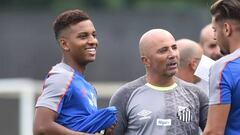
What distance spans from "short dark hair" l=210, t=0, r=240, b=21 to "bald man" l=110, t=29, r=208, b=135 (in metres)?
0.87

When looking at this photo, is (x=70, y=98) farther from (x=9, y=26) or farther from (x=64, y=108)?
(x=9, y=26)

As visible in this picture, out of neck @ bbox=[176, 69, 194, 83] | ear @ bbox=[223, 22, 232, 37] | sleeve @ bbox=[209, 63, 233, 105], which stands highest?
ear @ bbox=[223, 22, 232, 37]

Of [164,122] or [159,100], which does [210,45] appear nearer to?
[159,100]

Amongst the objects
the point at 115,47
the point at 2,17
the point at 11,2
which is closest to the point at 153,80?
the point at 115,47

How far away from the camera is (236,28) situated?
23.1 ft

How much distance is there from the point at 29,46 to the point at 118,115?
10.6 m

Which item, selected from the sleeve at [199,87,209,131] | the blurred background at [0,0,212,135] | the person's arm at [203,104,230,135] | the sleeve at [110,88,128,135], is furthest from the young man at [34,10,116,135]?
the blurred background at [0,0,212,135]

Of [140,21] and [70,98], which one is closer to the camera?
[70,98]

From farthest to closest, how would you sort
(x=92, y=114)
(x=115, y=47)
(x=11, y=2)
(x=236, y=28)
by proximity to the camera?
1. (x=11, y=2)
2. (x=115, y=47)
3. (x=92, y=114)
4. (x=236, y=28)

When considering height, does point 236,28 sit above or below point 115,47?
above

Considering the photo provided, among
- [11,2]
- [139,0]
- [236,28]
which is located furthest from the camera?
[139,0]

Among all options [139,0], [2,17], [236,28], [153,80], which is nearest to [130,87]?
[153,80]

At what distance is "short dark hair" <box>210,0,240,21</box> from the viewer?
23.0 ft

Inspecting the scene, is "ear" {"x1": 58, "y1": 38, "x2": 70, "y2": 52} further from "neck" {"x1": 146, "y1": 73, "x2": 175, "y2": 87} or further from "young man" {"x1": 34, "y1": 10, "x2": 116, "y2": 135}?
"neck" {"x1": 146, "y1": 73, "x2": 175, "y2": 87}
